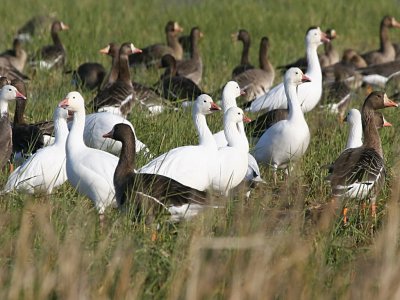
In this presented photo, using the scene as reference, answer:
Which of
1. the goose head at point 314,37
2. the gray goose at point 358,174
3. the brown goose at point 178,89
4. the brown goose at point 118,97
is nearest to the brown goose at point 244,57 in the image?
the brown goose at point 178,89

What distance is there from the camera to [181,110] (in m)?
11.4

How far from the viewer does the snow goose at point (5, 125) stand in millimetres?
9148

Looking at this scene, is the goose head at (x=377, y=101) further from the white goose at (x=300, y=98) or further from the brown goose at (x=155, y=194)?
the brown goose at (x=155, y=194)

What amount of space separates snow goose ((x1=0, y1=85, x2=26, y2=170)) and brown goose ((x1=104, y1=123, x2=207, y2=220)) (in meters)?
1.89

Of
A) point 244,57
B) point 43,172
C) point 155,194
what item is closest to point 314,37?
point 244,57

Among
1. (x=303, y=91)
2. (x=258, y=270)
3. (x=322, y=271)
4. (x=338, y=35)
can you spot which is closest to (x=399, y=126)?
(x=303, y=91)

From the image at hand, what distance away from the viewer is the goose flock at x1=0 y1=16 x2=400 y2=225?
7535 mm

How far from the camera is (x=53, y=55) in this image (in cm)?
1567

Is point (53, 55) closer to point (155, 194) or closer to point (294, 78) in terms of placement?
point (294, 78)

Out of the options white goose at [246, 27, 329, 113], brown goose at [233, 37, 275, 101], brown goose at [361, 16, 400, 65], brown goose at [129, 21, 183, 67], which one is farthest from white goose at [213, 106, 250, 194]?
brown goose at [361, 16, 400, 65]

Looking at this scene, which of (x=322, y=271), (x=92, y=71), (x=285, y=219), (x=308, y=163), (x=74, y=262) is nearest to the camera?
(x=74, y=262)

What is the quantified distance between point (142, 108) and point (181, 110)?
0.64 meters

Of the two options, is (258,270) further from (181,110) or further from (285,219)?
(181,110)

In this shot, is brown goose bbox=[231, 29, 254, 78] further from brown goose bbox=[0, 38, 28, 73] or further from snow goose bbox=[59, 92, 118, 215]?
snow goose bbox=[59, 92, 118, 215]
